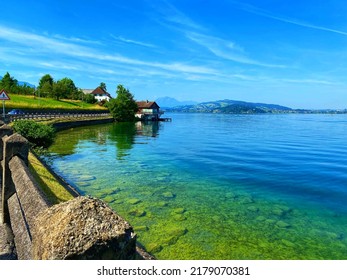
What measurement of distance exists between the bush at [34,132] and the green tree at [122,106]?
74802 millimetres

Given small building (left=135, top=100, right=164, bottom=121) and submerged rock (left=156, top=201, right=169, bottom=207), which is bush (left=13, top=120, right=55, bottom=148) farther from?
small building (left=135, top=100, right=164, bottom=121)

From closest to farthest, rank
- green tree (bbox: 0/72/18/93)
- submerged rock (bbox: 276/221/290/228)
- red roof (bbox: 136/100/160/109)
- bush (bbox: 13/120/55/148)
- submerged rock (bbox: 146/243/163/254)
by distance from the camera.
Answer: submerged rock (bbox: 146/243/163/254)
submerged rock (bbox: 276/221/290/228)
bush (bbox: 13/120/55/148)
green tree (bbox: 0/72/18/93)
red roof (bbox: 136/100/160/109)

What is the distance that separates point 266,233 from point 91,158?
20878 millimetres

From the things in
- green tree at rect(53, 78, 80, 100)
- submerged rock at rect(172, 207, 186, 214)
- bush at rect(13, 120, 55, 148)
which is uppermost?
green tree at rect(53, 78, 80, 100)

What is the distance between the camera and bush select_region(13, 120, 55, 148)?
27.0m

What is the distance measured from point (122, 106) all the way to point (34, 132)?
78128mm

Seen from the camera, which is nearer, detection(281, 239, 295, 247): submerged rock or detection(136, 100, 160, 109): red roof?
detection(281, 239, 295, 247): submerged rock

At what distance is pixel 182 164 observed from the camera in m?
27.8

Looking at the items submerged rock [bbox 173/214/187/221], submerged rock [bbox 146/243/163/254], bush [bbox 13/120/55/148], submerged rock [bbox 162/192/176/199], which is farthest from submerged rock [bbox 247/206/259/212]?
bush [bbox 13/120/55/148]

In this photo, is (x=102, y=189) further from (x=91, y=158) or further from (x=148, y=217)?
(x=91, y=158)

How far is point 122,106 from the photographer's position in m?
105

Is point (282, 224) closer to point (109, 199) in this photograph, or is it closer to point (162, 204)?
point (162, 204)

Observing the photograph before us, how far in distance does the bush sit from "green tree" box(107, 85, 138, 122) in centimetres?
7480
